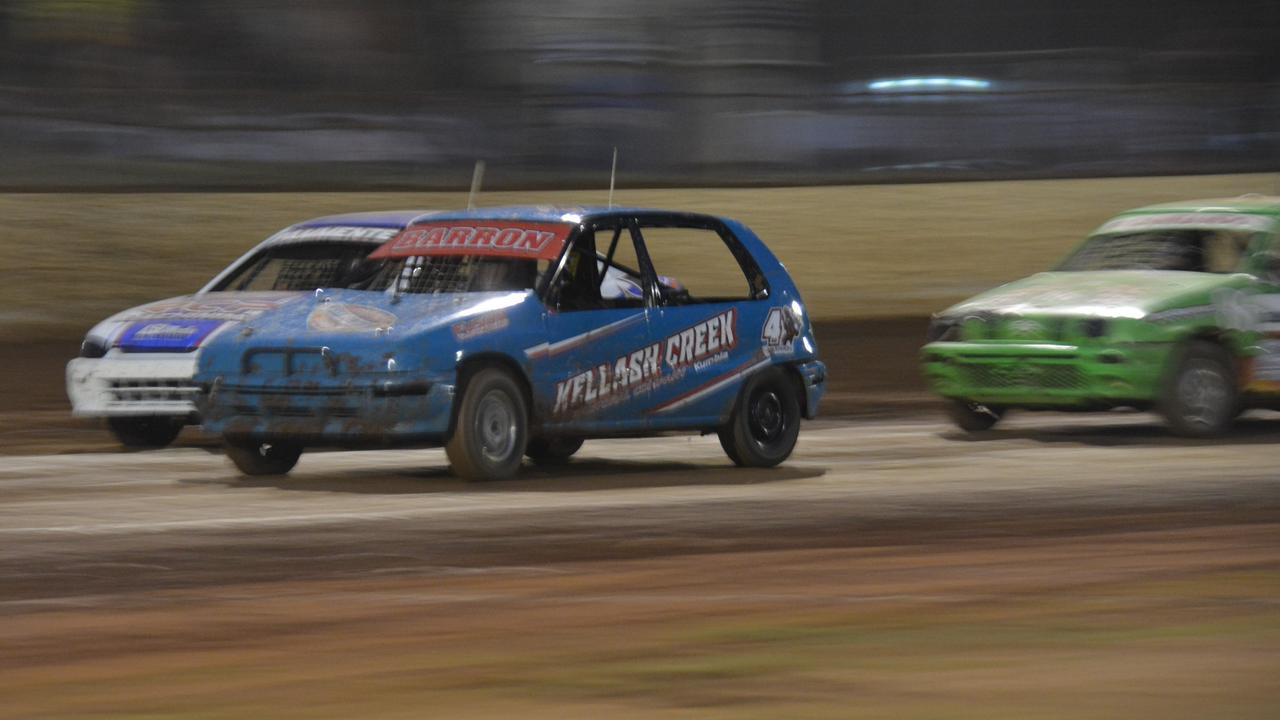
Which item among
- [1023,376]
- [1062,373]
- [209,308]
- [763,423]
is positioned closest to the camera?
[763,423]

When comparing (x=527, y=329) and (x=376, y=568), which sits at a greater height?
(x=527, y=329)

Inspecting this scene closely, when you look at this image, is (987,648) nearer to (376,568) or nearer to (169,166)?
(376,568)

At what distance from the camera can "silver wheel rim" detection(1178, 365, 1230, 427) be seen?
48.3 feet

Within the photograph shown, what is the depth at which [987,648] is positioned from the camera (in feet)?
22.8

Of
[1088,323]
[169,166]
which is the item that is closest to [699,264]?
[169,166]

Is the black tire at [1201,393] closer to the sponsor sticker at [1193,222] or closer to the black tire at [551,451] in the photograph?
the sponsor sticker at [1193,222]

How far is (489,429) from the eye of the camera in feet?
38.2

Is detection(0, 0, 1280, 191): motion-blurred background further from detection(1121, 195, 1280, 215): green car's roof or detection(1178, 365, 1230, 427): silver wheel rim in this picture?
detection(1178, 365, 1230, 427): silver wheel rim

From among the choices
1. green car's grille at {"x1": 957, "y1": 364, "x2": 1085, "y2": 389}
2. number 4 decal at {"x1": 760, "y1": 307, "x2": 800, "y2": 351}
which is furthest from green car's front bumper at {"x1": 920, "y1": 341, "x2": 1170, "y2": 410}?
number 4 decal at {"x1": 760, "y1": 307, "x2": 800, "y2": 351}

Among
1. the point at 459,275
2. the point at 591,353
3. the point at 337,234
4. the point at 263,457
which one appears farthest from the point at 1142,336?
the point at 263,457

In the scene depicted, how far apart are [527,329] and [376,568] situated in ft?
10.6

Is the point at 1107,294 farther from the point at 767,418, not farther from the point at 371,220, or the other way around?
the point at 371,220

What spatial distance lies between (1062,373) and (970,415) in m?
1.09

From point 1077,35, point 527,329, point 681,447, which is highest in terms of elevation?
point 1077,35
